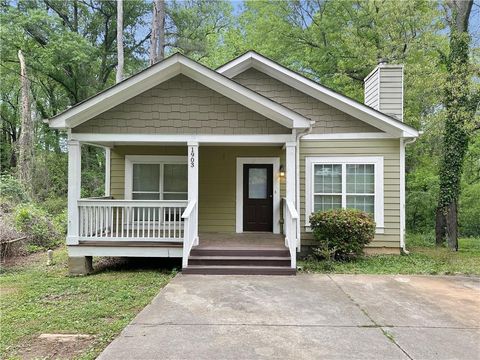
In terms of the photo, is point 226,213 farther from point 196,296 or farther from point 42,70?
point 42,70

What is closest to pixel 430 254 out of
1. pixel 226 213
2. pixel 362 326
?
pixel 226 213

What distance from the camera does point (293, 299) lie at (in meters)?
5.33

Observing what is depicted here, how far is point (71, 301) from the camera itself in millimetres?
5426

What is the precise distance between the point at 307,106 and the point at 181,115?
356cm

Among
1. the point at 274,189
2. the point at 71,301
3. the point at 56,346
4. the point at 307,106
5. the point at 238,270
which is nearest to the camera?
the point at 56,346

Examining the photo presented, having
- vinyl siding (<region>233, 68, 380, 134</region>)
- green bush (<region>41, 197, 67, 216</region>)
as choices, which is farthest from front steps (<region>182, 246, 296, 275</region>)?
green bush (<region>41, 197, 67, 216</region>)

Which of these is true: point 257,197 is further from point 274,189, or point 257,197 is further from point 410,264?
point 410,264

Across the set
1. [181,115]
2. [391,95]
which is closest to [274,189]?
[181,115]

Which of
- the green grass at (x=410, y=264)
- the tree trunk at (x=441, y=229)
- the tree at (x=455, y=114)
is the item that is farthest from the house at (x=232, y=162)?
the tree trunk at (x=441, y=229)

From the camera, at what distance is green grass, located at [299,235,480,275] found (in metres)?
7.34

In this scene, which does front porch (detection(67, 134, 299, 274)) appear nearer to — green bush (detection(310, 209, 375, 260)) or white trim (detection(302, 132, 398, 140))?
green bush (detection(310, 209, 375, 260))

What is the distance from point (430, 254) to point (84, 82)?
20956mm

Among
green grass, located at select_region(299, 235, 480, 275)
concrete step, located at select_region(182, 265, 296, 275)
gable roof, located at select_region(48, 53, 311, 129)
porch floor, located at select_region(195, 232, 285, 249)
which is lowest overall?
green grass, located at select_region(299, 235, 480, 275)

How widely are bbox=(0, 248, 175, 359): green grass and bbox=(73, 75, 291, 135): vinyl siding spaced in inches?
120
